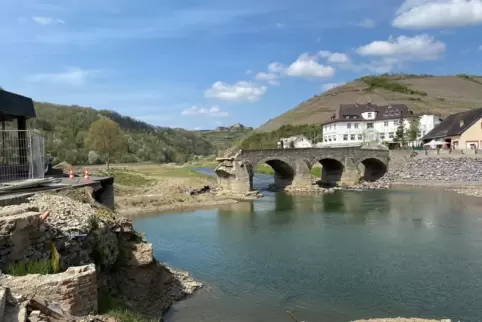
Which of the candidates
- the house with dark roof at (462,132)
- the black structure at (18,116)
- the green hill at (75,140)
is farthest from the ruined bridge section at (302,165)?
the green hill at (75,140)

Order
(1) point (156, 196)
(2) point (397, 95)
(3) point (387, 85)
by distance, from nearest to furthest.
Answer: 1. (1) point (156, 196)
2. (2) point (397, 95)
3. (3) point (387, 85)

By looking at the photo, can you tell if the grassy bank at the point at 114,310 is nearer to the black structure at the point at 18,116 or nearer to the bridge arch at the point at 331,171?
the black structure at the point at 18,116

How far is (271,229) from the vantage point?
28.1 metres

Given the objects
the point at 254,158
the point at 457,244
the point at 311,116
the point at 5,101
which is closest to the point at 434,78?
the point at 311,116

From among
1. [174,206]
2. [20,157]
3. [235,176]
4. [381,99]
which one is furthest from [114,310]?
[381,99]

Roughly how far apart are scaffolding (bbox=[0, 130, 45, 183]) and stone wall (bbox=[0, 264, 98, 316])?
8939mm

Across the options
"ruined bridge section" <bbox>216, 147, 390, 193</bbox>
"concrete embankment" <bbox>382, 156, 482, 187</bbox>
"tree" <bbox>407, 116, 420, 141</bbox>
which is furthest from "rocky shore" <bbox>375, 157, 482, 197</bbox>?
"tree" <bbox>407, 116, 420, 141</bbox>

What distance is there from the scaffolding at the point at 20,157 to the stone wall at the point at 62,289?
894 cm

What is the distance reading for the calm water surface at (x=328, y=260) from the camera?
14.2 meters

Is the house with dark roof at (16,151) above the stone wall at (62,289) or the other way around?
above

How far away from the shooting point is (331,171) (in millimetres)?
59531

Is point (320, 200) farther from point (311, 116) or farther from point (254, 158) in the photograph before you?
point (311, 116)

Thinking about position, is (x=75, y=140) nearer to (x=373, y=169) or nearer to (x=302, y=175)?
(x=302, y=175)

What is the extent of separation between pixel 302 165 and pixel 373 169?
49.6 feet
